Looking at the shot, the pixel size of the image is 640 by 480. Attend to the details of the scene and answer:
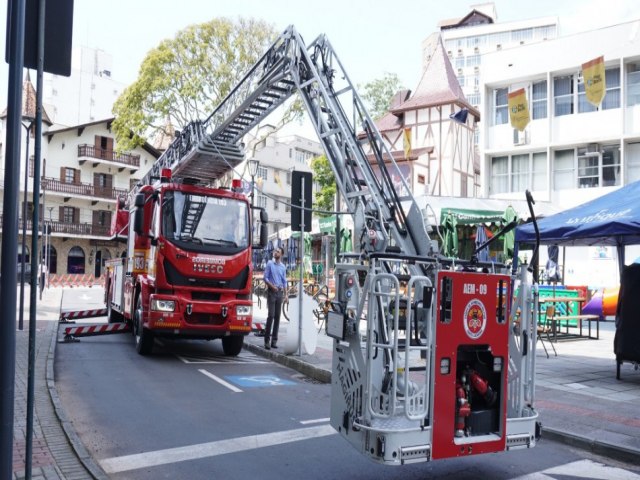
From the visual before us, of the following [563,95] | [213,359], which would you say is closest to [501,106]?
[563,95]

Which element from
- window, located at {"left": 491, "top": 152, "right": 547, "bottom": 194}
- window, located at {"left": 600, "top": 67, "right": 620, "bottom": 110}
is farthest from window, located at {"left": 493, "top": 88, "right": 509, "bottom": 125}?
window, located at {"left": 600, "top": 67, "right": 620, "bottom": 110}

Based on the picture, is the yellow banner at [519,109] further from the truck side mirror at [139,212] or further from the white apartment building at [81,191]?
the white apartment building at [81,191]

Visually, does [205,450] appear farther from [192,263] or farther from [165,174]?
[165,174]

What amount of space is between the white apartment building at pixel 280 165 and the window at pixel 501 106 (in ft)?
102

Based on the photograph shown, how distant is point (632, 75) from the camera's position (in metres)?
23.0

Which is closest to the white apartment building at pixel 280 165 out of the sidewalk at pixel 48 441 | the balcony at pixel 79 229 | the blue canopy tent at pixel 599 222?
the balcony at pixel 79 229

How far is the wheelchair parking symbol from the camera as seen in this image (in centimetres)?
899

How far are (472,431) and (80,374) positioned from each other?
6.74 metres

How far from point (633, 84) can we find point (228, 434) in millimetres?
22526

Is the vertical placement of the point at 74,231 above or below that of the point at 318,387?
above

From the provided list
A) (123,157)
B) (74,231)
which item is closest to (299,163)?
(123,157)

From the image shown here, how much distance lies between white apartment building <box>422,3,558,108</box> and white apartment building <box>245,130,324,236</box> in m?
27.5

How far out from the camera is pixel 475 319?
15.4ft

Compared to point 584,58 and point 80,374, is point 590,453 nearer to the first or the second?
point 80,374
